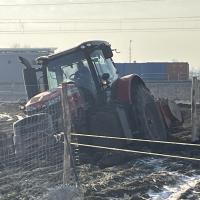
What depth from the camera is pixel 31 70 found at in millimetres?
11172

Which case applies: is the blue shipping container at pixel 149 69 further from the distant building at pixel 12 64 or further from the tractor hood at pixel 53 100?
the tractor hood at pixel 53 100

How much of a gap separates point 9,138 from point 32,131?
0.66m

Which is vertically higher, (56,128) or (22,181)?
(56,128)

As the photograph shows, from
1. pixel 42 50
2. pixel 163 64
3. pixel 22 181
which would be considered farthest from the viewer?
pixel 42 50

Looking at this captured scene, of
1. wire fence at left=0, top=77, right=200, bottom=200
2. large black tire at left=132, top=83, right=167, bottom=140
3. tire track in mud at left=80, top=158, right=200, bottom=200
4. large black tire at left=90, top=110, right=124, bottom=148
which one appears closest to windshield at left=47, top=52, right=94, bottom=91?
large black tire at left=90, top=110, right=124, bottom=148

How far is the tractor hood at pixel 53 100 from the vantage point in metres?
9.79

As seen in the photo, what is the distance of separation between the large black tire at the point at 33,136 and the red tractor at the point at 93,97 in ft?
0.07

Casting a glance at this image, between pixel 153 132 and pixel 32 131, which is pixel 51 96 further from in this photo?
pixel 153 132

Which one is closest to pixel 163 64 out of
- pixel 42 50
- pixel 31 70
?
pixel 42 50

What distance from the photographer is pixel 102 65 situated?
36.0ft

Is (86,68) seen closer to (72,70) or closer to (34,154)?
(72,70)

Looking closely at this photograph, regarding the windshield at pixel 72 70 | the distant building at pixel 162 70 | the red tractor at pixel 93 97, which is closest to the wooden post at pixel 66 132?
the red tractor at pixel 93 97

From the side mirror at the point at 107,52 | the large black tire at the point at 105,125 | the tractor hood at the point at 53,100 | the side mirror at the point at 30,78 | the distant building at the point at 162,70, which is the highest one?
the side mirror at the point at 107,52

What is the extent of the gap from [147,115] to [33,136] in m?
3.16
